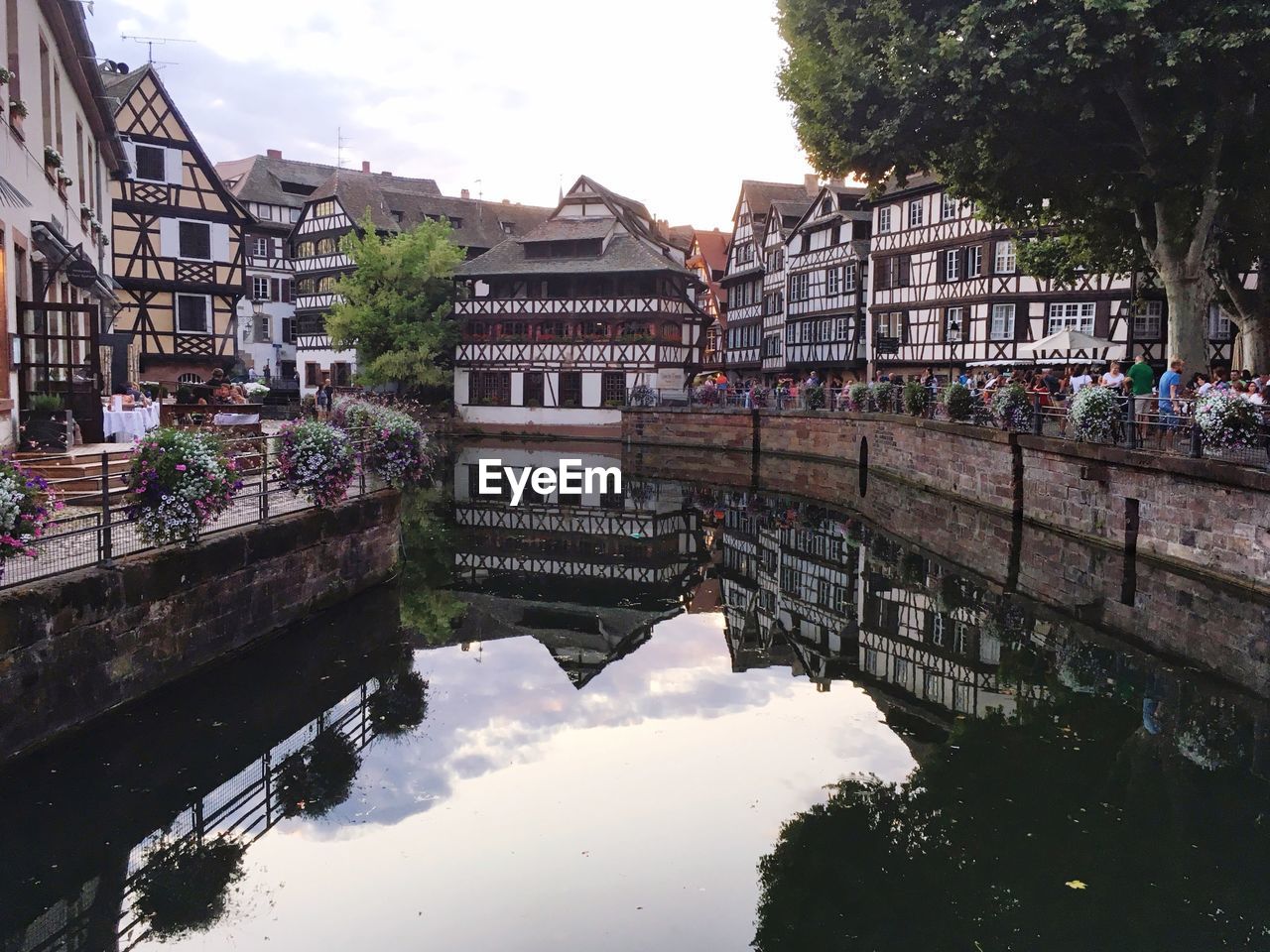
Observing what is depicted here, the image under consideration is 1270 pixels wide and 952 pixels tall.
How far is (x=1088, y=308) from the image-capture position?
130ft

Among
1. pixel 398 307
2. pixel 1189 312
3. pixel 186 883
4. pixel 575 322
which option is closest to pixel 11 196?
pixel 186 883

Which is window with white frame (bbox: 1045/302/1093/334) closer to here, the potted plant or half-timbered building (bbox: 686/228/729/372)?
half-timbered building (bbox: 686/228/729/372)

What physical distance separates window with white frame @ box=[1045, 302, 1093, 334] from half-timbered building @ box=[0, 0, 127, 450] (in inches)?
1235

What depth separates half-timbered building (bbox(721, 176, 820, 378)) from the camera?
61.7 m

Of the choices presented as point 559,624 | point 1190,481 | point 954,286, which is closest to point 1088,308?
point 954,286

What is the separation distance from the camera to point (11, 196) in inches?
591

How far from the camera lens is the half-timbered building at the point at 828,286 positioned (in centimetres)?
4991

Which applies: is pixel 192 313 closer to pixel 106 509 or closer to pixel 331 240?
pixel 331 240

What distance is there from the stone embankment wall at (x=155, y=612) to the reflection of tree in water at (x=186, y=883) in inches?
75.3

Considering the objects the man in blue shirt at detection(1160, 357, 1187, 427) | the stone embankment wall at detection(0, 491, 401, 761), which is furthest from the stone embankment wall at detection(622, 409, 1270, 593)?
the stone embankment wall at detection(0, 491, 401, 761)

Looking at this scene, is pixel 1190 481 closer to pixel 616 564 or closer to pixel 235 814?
pixel 616 564

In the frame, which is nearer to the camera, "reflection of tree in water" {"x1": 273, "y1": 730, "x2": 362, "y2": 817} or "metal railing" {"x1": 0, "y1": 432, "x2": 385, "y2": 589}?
"reflection of tree in water" {"x1": 273, "y1": 730, "x2": 362, "y2": 817}

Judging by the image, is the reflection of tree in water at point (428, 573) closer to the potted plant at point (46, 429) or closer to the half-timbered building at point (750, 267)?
the potted plant at point (46, 429)

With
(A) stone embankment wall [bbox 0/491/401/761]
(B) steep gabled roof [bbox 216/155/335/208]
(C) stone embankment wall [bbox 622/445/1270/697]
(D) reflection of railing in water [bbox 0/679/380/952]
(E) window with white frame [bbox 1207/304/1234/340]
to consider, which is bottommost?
(D) reflection of railing in water [bbox 0/679/380/952]
